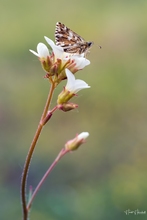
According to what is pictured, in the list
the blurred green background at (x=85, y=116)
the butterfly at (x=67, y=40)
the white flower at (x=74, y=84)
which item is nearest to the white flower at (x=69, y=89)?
the white flower at (x=74, y=84)

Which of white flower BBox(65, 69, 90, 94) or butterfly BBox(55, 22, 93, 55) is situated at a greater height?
butterfly BBox(55, 22, 93, 55)

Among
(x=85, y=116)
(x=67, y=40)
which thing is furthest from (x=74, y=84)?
(x=85, y=116)

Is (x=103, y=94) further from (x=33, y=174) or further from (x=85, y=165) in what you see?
(x=33, y=174)

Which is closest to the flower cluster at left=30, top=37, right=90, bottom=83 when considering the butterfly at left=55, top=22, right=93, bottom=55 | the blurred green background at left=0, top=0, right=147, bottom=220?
the butterfly at left=55, top=22, right=93, bottom=55

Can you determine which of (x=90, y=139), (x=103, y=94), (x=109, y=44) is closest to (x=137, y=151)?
(x=90, y=139)

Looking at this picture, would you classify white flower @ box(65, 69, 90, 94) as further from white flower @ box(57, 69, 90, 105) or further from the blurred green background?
the blurred green background

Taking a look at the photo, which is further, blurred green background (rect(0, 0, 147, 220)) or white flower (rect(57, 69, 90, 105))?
blurred green background (rect(0, 0, 147, 220))

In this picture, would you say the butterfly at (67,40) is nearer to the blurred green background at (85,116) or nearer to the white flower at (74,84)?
the white flower at (74,84)
